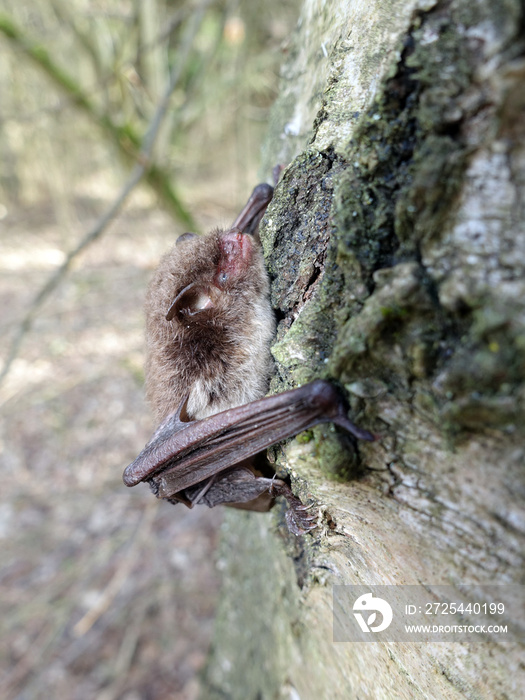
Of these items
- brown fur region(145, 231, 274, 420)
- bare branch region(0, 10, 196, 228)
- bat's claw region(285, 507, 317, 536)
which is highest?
bare branch region(0, 10, 196, 228)

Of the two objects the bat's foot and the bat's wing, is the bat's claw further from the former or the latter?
the bat's wing

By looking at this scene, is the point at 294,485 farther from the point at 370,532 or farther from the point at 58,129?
the point at 58,129

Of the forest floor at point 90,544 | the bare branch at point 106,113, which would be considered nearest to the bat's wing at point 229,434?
the forest floor at point 90,544

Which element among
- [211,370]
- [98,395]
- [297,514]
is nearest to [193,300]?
[211,370]

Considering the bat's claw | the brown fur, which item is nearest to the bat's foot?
the bat's claw

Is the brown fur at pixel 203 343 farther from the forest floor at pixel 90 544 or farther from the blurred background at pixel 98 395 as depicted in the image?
the blurred background at pixel 98 395

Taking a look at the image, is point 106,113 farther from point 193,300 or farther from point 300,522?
point 300,522

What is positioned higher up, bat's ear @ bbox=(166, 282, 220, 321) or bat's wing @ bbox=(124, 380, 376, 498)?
bat's ear @ bbox=(166, 282, 220, 321)

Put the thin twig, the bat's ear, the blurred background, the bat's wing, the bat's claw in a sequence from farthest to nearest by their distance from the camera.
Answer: the blurred background, the thin twig, the bat's ear, the bat's claw, the bat's wing
